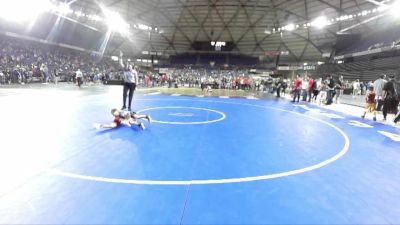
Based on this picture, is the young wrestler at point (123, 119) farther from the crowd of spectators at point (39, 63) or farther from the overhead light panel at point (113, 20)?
the overhead light panel at point (113, 20)

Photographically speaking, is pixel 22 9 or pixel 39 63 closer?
pixel 22 9

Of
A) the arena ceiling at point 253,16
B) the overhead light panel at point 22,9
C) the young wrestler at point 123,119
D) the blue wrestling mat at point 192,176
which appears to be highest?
the arena ceiling at point 253,16

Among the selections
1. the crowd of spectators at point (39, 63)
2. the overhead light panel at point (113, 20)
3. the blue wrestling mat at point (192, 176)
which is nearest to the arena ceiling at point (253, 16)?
the overhead light panel at point (113, 20)

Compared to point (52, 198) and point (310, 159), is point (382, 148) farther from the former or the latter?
point (52, 198)

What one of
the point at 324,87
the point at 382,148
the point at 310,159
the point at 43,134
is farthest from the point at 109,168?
the point at 324,87

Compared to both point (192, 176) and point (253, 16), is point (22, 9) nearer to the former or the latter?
point (253, 16)

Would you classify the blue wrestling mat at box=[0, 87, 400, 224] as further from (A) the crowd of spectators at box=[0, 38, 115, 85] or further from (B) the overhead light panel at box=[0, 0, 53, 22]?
(B) the overhead light panel at box=[0, 0, 53, 22]

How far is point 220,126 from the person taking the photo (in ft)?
27.3

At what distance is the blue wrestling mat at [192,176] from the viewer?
300cm

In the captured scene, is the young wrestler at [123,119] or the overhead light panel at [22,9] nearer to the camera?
the young wrestler at [123,119]

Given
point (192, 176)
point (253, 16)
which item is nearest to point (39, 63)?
point (253, 16)

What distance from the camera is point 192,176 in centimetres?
407

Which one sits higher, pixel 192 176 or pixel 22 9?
pixel 22 9

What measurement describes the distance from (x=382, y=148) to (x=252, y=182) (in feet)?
14.6
